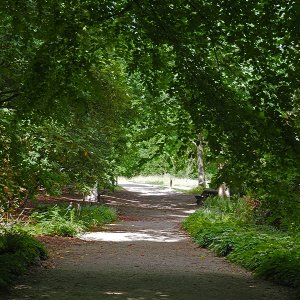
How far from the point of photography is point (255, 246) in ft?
30.7

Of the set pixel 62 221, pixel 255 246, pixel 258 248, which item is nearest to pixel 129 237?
pixel 62 221

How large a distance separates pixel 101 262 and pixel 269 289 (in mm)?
3869

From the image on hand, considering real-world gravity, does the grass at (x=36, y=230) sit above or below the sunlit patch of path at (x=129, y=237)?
above

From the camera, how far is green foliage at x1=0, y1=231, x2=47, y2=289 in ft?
21.7

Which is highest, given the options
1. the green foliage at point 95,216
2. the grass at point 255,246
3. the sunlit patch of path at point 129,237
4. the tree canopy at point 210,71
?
the tree canopy at point 210,71

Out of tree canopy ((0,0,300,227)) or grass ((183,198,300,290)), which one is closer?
tree canopy ((0,0,300,227))

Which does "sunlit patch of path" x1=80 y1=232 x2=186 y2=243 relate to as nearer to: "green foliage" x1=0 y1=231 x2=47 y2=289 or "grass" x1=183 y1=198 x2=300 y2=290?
"grass" x1=183 y1=198 x2=300 y2=290

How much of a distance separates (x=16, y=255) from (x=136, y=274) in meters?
2.13

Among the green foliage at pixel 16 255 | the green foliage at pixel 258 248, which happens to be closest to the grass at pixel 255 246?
the green foliage at pixel 258 248

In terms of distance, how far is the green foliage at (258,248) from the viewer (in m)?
7.19

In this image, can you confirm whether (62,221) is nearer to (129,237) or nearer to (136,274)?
(129,237)

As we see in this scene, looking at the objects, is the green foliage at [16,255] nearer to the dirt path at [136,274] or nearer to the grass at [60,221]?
the dirt path at [136,274]

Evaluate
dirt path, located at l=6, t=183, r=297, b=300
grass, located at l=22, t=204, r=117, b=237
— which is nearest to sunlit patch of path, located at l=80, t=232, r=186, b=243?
dirt path, located at l=6, t=183, r=297, b=300

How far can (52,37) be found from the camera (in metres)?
5.55
